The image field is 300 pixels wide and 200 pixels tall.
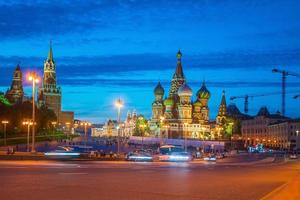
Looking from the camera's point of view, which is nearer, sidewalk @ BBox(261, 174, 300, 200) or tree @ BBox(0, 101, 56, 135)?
sidewalk @ BBox(261, 174, 300, 200)

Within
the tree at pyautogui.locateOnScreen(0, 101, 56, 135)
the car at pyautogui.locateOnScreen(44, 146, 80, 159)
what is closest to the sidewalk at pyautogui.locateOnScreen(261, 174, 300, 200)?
the car at pyautogui.locateOnScreen(44, 146, 80, 159)

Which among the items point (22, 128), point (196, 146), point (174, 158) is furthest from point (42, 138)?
point (174, 158)

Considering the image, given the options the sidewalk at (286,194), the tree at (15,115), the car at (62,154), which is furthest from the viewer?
the tree at (15,115)

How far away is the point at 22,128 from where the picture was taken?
461 ft

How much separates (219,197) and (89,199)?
443cm

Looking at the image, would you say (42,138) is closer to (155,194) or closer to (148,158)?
(148,158)

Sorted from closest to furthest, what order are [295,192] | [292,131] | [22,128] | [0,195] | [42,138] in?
1. [0,195]
2. [295,192]
3. [22,128]
4. [42,138]
5. [292,131]

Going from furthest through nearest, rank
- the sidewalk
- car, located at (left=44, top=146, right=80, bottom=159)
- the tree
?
1. the tree
2. car, located at (left=44, top=146, right=80, bottom=159)
3. the sidewalk

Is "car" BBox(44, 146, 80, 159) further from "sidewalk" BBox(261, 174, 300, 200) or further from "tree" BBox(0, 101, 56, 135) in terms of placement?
"tree" BBox(0, 101, 56, 135)

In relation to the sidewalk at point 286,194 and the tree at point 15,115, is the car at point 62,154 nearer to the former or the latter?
the sidewalk at point 286,194

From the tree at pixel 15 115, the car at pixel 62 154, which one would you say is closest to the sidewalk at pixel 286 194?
the car at pixel 62 154

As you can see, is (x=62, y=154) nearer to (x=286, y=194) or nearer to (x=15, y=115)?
(x=286, y=194)

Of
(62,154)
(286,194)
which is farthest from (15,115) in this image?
(286,194)

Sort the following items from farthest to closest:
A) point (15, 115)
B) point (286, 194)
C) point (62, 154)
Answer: point (15, 115)
point (62, 154)
point (286, 194)
